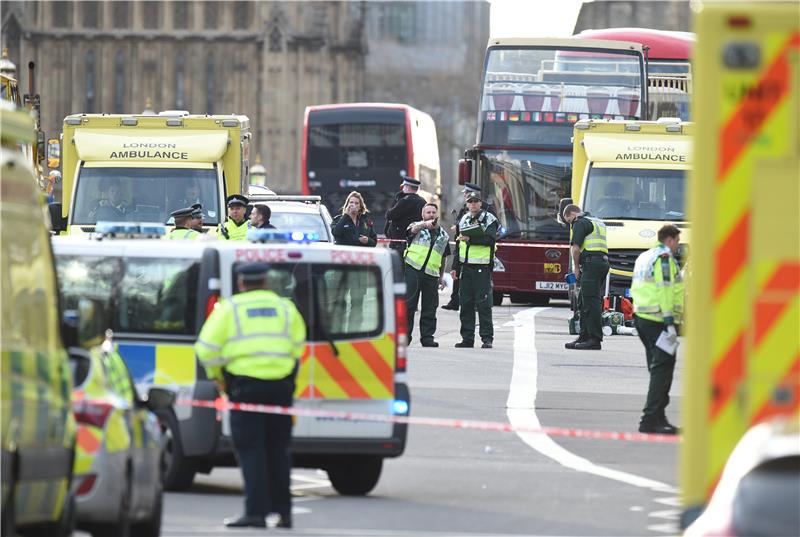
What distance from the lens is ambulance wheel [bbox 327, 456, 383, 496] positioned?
43.7ft

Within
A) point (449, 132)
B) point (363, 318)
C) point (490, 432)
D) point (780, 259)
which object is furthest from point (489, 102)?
point (449, 132)

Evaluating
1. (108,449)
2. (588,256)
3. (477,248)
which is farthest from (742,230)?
(588,256)

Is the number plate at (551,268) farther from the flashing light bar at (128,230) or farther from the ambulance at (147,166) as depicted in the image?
the flashing light bar at (128,230)

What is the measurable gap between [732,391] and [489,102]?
29015mm

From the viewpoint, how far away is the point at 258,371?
37.2ft

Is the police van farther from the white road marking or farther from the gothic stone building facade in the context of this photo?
the gothic stone building facade

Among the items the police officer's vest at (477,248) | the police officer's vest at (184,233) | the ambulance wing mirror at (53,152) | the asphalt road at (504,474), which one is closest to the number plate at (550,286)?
the ambulance wing mirror at (53,152)

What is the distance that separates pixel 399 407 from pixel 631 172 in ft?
58.8

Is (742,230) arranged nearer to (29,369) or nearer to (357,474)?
(29,369)

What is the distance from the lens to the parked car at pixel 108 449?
945 centimetres

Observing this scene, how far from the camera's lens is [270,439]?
11547mm

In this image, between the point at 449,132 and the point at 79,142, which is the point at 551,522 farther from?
the point at 449,132

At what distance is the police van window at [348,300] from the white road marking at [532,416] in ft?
6.85

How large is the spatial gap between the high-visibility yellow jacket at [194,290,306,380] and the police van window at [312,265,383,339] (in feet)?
6.16
